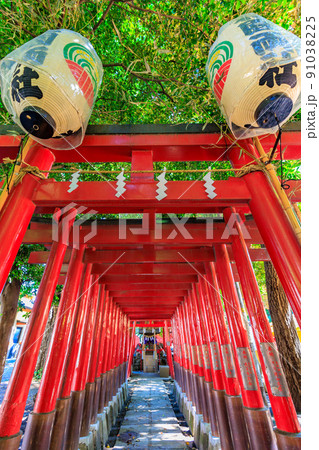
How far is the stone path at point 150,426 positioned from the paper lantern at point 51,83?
9169 mm

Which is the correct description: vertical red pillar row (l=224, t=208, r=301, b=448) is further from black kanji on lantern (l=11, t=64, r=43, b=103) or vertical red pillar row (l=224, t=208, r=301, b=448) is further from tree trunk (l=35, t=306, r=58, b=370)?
tree trunk (l=35, t=306, r=58, b=370)

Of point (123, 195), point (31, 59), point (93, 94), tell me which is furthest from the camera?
point (123, 195)

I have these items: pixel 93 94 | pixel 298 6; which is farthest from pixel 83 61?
pixel 298 6

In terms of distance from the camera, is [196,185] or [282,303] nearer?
[196,185]

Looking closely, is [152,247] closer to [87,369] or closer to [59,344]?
[59,344]

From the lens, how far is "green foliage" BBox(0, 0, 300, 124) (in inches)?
150

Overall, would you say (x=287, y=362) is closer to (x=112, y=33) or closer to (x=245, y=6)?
(x=245, y=6)

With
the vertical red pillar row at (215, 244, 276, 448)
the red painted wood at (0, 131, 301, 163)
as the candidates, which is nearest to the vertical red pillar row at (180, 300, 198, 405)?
the vertical red pillar row at (215, 244, 276, 448)

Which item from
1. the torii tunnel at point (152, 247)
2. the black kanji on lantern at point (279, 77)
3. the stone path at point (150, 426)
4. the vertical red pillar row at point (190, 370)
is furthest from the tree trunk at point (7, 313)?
the black kanji on lantern at point (279, 77)

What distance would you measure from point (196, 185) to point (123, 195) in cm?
102

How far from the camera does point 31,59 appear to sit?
2.47 metres

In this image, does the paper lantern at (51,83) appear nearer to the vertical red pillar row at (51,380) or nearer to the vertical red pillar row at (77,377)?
the vertical red pillar row at (51,380)

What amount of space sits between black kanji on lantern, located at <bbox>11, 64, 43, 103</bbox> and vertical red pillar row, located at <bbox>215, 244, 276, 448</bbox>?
189 inches

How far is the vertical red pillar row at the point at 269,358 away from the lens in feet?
10.5
